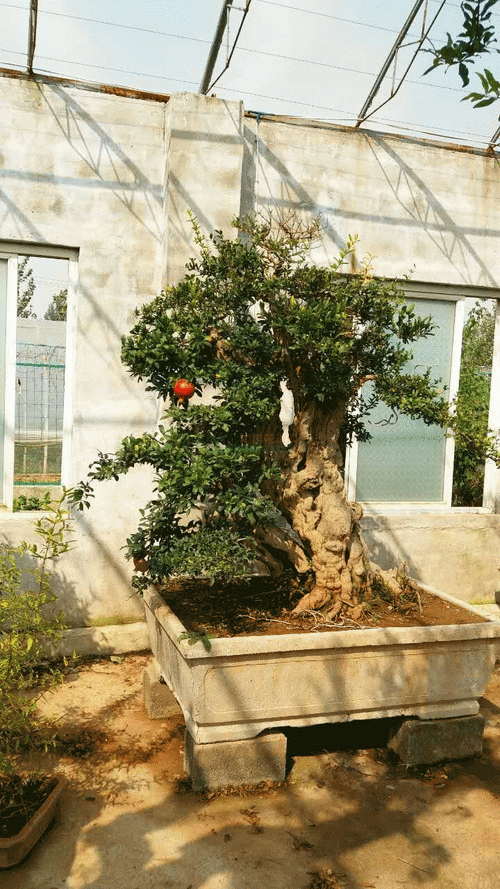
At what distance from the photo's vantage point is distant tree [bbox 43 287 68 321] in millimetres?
16058

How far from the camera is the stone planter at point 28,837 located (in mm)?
2631

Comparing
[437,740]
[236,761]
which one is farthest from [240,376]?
[437,740]

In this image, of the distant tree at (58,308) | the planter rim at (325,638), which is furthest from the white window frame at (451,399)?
the distant tree at (58,308)

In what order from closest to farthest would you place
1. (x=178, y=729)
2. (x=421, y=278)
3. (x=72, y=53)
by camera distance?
(x=178, y=729), (x=72, y=53), (x=421, y=278)

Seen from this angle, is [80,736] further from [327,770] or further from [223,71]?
[223,71]

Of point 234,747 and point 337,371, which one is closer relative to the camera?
point 234,747

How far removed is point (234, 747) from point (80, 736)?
90 centimetres

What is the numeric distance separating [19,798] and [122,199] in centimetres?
338

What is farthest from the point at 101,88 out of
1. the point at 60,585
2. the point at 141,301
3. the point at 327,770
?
the point at 327,770

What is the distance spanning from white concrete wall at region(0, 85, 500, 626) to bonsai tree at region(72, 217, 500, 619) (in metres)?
1.06

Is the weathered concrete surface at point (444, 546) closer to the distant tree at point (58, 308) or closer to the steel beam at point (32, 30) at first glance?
the steel beam at point (32, 30)

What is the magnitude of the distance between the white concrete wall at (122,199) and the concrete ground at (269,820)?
1.29 metres

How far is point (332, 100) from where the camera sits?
4.98 metres

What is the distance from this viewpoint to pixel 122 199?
464cm
